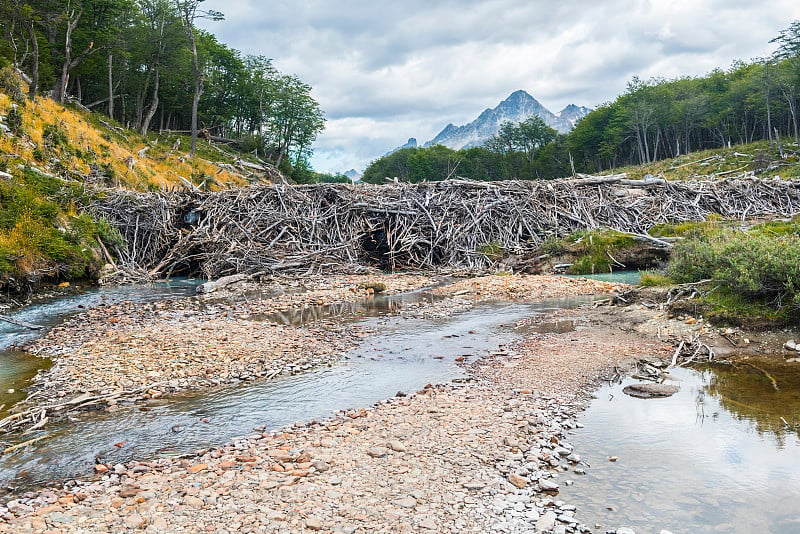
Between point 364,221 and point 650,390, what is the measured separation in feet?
58.2

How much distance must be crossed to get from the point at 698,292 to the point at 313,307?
949cm

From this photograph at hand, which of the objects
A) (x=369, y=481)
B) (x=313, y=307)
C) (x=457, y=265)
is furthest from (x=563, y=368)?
(x=457, y=265)

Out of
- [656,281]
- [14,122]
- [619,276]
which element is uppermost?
[14,122]

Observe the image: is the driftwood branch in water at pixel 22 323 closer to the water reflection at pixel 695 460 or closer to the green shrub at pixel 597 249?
the water reflection at pixel 695 460

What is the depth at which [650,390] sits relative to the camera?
7238 millimetres

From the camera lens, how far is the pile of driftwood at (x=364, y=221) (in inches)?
865

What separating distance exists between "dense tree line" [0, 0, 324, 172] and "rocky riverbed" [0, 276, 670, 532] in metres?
31.0

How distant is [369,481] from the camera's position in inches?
194

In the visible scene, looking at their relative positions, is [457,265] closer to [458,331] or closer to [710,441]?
[458,331]

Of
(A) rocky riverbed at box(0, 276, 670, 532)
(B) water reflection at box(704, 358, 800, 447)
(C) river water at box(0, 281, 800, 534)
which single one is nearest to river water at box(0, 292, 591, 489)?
(C) river water at box(0, 281, 800, 534)

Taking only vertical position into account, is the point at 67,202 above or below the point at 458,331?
above

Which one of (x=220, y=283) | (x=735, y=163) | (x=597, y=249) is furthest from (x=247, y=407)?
(x=735, y=163)

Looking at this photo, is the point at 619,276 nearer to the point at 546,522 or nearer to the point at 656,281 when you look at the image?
the point at 656,281

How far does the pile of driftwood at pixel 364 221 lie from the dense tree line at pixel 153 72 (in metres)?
13.6
